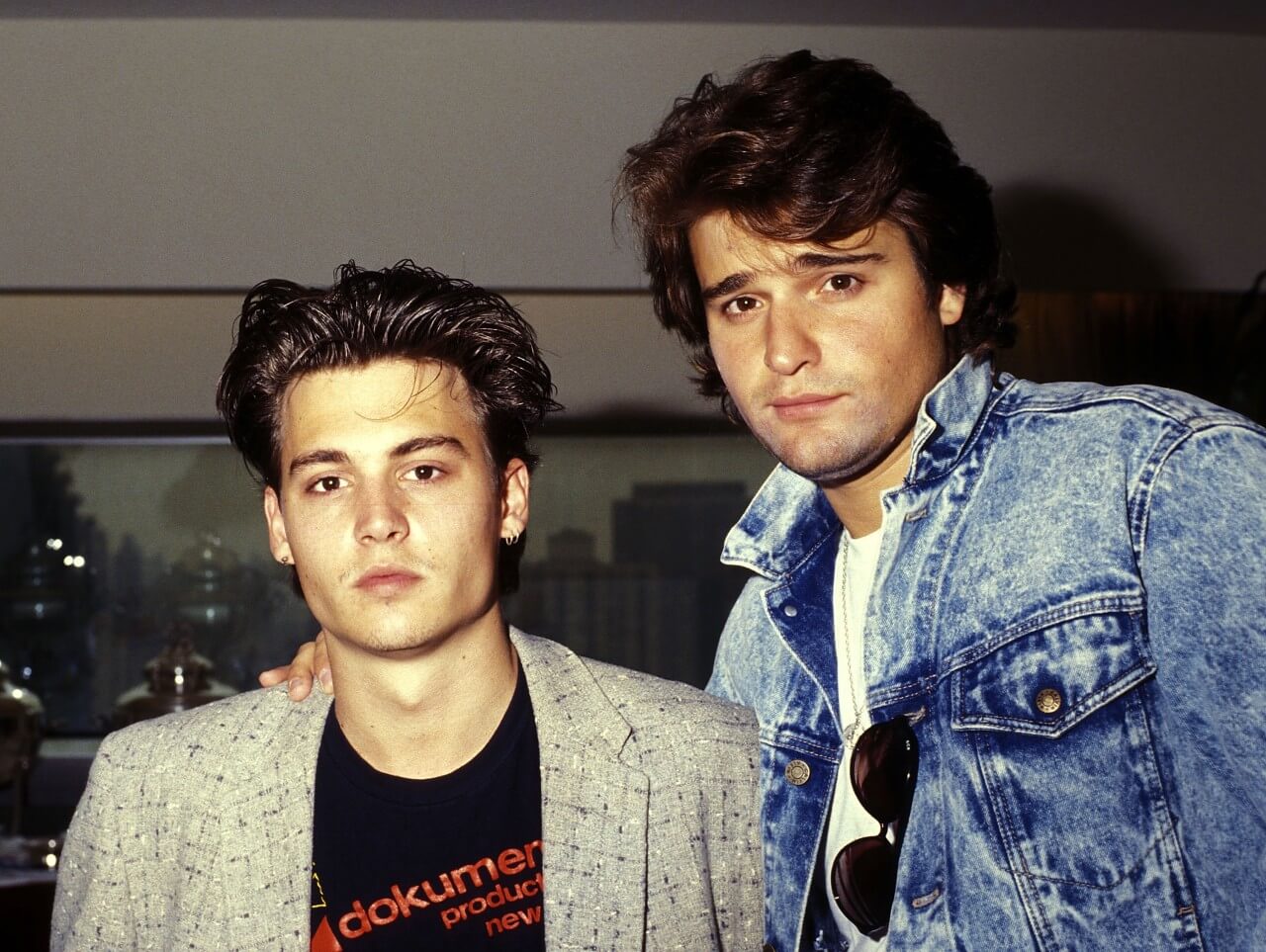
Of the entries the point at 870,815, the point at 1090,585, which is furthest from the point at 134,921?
the point at 1090,585

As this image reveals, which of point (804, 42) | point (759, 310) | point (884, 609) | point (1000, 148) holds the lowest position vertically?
point (884, 609)

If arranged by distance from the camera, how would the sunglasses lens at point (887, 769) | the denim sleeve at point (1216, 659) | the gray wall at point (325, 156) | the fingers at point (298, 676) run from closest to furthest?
the denim sleeve at point (1216, 659) < the sunglasses lens at point (887, 769) < the fingers at point (298, 676) < the gray wall at point (325, 156)

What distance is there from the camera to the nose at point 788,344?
1.49 m

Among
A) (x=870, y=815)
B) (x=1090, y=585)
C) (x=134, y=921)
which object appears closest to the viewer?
(x=1090, y=585)

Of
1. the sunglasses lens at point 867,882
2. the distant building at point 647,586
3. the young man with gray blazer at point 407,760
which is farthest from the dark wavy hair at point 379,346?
the distant building at point 647,586

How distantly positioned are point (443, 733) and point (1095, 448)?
0.88 m

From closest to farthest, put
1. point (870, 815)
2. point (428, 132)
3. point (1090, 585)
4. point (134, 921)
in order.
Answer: point (1090, 585), point (870, 815), point (134, 921), point (428, 132)

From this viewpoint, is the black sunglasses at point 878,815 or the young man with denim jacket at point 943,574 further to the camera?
the black sunglasses at point 878,815

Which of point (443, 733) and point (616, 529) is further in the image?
point (616, 529)

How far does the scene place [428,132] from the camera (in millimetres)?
3107

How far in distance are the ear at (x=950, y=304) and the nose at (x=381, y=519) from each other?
0.74 meters

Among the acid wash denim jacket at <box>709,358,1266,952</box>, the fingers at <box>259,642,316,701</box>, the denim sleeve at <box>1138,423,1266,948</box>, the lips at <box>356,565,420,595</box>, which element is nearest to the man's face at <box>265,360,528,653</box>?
the lips at <box>356,565,420,595</box>

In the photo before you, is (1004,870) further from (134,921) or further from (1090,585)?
(134,921)

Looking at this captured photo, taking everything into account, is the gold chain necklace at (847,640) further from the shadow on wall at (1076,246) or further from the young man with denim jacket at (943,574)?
the shadow on wall at (1076,246)
